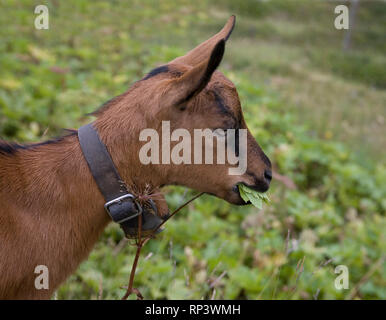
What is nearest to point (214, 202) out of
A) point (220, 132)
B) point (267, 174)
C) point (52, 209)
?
point (267, 174)

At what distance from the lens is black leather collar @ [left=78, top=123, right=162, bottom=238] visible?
2.38 metres

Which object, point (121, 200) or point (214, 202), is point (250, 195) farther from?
point (214, 202)

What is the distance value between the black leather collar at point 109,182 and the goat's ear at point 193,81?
493 mm

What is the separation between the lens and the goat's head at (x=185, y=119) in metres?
2.44

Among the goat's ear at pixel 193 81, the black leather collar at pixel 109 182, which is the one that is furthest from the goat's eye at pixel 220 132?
the black leather collar at pixel 109 182

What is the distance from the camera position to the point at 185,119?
2455 millimetres

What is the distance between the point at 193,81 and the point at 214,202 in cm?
400

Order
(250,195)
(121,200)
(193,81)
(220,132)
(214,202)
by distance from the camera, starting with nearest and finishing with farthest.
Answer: (193,81), (121,200), (220,132), (250,195), (214,202)

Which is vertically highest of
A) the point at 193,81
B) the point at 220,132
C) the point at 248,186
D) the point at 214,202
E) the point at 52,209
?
the point at 193,81

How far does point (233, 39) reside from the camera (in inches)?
774

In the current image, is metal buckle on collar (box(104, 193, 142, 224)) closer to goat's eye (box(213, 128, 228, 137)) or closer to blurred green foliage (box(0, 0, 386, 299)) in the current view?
goat's eye (box(213, 128, 228, 137))
